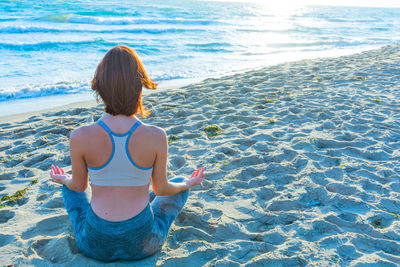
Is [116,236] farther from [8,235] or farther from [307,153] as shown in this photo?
[307,153]

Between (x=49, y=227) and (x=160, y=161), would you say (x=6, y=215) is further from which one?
(x=160, y=161)

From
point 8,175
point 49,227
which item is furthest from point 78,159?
point 8,175

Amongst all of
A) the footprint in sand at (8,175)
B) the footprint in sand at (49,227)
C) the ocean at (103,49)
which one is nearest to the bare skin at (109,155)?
the footprint in sand at (49,227)

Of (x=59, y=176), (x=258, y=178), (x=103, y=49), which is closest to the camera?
(x=59, y=176)

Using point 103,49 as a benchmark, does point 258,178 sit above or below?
above

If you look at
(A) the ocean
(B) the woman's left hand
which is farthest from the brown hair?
(A) the ocean

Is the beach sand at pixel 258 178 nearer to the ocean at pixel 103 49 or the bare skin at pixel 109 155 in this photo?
the bare skin at pixel 109 155

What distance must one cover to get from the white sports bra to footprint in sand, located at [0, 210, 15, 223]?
1343 mm

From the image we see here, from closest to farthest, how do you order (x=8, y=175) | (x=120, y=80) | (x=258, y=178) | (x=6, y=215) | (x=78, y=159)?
(x=120, y=80), (x=78, y=159), (x=6, y=215), (x=258, y=178), (x=8, y=175)

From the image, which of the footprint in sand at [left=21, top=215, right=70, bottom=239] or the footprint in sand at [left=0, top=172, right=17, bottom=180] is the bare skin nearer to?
the footprint in sand at [left=21, top=215, right=70, bottom=239]

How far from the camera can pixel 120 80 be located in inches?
72.8

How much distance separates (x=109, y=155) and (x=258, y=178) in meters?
1.94

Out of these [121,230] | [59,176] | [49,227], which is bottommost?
[49,227]

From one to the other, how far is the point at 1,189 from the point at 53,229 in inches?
42.5
